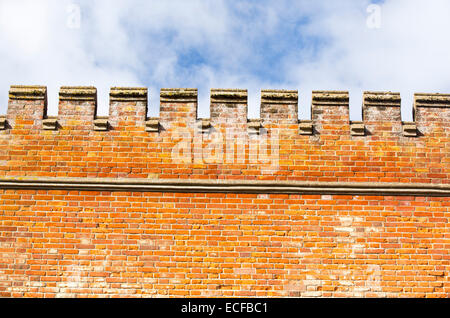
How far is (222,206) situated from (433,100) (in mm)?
3547

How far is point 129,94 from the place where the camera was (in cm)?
793

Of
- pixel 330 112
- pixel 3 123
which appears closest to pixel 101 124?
pixel 3 123

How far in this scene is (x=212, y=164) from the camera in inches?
302

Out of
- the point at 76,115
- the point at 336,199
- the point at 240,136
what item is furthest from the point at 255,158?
the point at 76,115

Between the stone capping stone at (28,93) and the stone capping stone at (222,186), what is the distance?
127 centimetres

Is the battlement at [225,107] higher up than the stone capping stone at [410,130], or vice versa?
the battlement at [225,107]

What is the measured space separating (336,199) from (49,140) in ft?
13.8

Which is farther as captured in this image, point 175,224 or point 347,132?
point 347,132

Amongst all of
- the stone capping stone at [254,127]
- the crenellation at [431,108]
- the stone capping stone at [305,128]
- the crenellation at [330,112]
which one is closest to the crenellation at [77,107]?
the stone capping stone at [254,127]

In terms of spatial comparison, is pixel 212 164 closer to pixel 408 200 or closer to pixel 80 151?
pixel 80 151

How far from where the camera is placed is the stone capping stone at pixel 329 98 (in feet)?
26.1

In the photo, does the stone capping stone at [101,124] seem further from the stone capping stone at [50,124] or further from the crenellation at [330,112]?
the crenellation at [330,112]

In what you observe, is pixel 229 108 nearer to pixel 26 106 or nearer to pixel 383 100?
pixel 383 100
